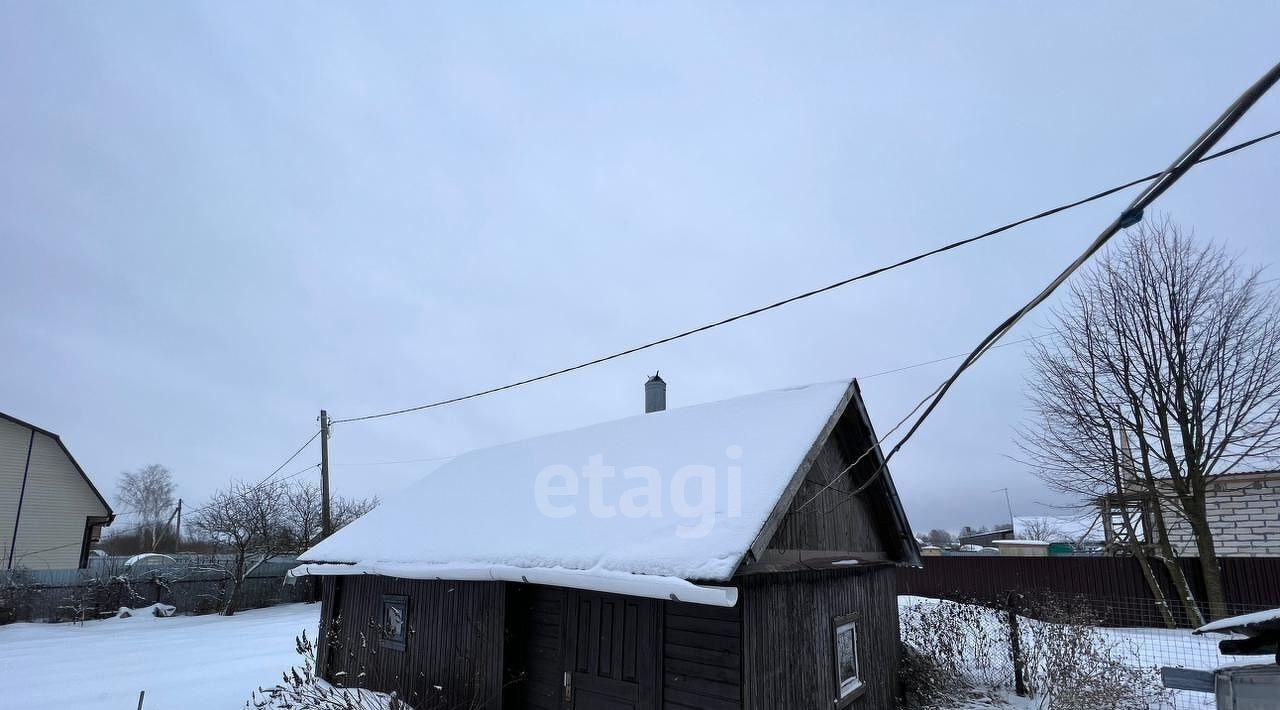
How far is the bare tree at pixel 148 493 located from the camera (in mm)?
70438

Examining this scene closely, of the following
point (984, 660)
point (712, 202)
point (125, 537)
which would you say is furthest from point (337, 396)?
point (125, 537)

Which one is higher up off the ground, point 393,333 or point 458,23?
point 458,23

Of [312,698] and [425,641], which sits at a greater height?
[425,641]

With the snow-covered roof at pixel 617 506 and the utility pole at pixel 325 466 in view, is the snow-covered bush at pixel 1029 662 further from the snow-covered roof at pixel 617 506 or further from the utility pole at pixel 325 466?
the utility pole at pixel 325 466

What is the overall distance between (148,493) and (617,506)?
290ft

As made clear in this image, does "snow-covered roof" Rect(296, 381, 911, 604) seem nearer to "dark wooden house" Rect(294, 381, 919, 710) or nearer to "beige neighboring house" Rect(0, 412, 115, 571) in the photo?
"dark wooden house" Rect(294, 381, 919, 710)

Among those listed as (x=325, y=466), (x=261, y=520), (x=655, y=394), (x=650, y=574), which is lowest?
(x=261, y=520)

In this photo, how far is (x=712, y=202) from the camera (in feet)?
55.4

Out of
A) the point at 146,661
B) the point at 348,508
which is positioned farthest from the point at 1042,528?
the point at 146,661

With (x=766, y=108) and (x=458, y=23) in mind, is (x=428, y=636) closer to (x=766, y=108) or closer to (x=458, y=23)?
(x=766, y=108)

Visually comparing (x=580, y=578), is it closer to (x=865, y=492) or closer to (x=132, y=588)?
(x=865, y=492)

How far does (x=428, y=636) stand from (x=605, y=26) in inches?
515

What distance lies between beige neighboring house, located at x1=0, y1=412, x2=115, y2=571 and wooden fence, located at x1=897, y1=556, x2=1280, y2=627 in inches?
1329

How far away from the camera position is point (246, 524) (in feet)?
73.9
